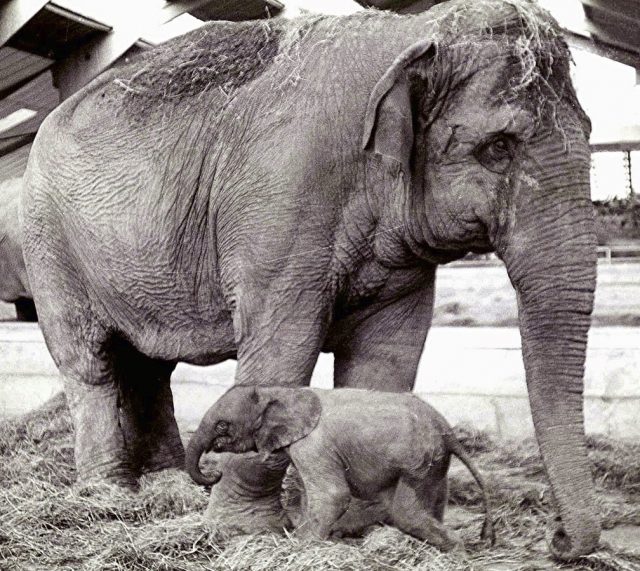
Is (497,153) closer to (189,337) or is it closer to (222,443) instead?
(222,443)

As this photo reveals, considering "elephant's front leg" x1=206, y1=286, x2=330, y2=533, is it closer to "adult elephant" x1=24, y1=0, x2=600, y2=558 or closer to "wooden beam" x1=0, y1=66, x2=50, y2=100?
"adult elephant" x1=24, y1=0, x2=600, y2=558

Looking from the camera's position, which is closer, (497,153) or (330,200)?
(497,153)

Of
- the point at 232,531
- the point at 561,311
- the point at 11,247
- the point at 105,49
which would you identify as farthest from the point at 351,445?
the point at 11,247

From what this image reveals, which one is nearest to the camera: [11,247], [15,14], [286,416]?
[286,416]

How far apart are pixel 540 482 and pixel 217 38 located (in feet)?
5.85

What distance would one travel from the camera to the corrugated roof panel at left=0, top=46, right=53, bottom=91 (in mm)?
5098

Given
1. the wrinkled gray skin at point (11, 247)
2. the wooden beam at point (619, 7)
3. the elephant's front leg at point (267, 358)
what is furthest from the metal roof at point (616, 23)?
the wrinkled gray skin at point (11, 247)

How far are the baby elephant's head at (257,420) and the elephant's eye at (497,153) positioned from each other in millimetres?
698

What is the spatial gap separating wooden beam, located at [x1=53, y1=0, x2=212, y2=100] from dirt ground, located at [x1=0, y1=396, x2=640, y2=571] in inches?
67.7

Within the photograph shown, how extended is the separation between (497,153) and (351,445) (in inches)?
30.3

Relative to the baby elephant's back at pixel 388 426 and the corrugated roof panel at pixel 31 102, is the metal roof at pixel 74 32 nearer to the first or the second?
the corrugated roof panel at pixel 31 102

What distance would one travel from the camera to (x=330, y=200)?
2920 millimetres

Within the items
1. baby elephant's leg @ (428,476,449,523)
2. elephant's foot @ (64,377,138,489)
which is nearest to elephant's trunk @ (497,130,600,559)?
baby elephant's leg @ (428,476,449,523)

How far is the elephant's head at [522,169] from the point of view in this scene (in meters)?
2.72
